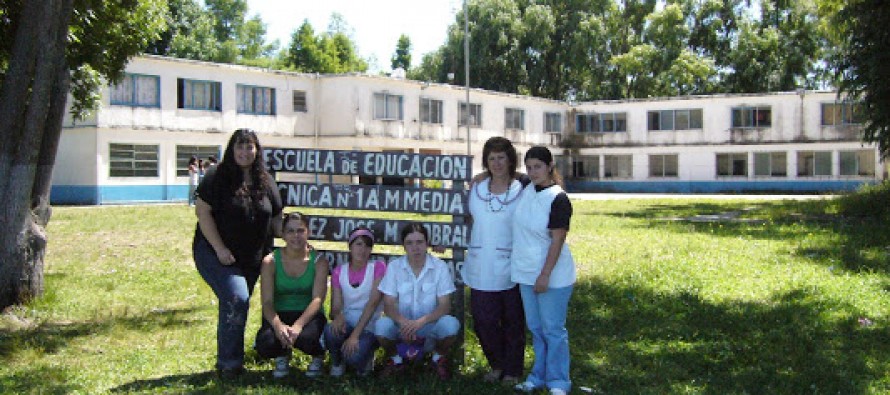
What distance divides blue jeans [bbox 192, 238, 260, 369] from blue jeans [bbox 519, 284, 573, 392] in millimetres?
1846

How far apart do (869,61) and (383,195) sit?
43.7ft

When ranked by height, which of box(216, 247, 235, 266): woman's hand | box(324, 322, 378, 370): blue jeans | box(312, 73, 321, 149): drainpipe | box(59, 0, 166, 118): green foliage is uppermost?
box(312, 73, 321, 149): drainpipe

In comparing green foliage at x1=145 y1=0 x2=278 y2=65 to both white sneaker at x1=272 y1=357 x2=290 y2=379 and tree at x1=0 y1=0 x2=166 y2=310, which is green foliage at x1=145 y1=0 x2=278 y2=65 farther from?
white sneaker at x1=272 y1=357 x2=290 y2=379

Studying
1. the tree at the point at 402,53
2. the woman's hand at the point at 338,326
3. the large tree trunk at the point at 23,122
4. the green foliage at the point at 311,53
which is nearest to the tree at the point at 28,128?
the large tree trunk at the point at 23,122

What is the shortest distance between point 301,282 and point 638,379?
2.40m

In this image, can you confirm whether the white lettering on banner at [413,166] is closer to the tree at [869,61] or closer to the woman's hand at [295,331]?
the woman's hand at [295,331]

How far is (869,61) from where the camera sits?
15.6 meters

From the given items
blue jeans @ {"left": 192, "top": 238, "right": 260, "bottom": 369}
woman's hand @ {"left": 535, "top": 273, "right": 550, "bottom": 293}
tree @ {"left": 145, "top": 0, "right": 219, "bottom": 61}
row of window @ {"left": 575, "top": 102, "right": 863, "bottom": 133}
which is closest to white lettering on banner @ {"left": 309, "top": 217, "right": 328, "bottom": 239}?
blue jeans @ {"left": 192, "top": 238, "right": 260, "bottom": 369}

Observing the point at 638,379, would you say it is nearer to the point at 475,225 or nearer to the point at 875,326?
the point at 475,225

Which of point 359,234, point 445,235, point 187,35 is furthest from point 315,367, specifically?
point 187,35

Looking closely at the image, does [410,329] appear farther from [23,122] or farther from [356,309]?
[23,122]

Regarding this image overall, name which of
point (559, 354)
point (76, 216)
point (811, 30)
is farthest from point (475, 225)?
point (811, 30)

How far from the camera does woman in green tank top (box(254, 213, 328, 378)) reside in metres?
5.30

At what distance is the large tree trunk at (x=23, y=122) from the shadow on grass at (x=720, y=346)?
4.93 meters
